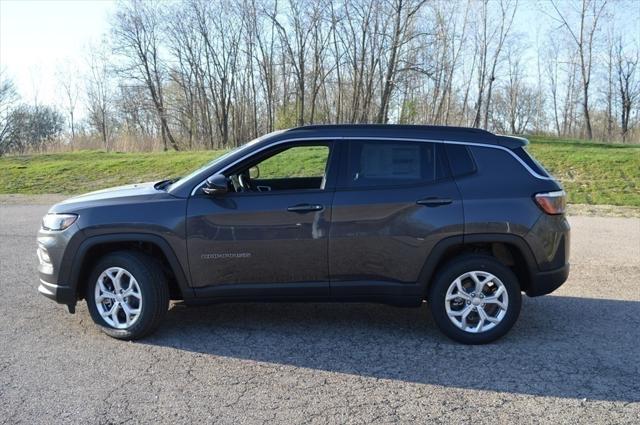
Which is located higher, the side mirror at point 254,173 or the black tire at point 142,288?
the side mirror at point 254,173

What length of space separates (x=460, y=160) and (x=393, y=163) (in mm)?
578

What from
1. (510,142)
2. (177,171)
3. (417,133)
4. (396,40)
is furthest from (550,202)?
(396,40)

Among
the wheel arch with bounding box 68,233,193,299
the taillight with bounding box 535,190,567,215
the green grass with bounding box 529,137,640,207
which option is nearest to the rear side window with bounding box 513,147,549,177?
the taillight with bounding box 535,190,567,215

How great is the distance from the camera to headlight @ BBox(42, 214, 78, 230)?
16.0 ft

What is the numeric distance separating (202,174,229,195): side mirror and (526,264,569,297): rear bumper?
8.98ft

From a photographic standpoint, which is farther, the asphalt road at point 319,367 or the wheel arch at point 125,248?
the wheel arch at point 125,248

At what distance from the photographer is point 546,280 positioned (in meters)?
4.84

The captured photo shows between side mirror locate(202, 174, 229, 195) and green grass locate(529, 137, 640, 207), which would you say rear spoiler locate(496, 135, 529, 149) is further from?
green grass locate(529, 137, 640, 207)

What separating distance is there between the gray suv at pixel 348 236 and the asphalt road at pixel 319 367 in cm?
37

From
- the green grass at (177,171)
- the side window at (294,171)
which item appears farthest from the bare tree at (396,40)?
the side window at (294,171)

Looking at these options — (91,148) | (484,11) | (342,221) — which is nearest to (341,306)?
(342,221)

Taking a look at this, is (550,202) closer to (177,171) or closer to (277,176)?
(277,176)

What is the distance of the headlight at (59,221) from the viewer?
4.87 m

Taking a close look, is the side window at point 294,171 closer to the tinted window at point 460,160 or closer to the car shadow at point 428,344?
the tinted window at point 460,160
